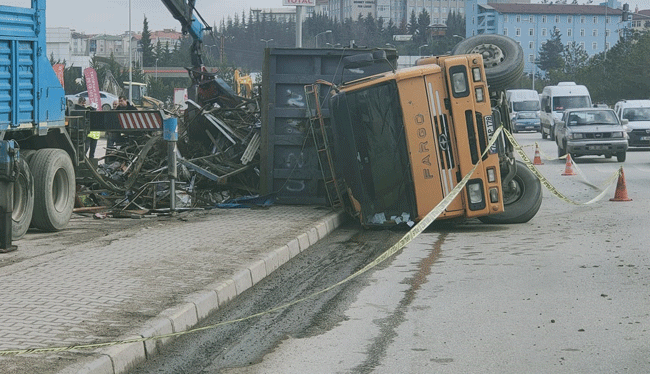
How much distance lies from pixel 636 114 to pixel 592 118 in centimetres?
794

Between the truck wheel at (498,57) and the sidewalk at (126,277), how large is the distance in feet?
11.4

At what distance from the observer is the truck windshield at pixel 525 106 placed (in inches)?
2458

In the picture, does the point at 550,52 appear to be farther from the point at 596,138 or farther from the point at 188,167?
the point at 188,167

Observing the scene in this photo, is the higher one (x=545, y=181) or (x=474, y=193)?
(x=545, y=181)

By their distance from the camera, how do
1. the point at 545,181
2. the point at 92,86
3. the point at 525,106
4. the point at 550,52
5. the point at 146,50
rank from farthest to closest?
1. the point at 550,52
2. the point at 146,50
3. the point at 525,106
4. the point at 92,86
5. the point at 545,181

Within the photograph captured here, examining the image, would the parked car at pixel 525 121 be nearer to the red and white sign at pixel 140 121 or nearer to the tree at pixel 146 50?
the red and white sign at pixel 140 121

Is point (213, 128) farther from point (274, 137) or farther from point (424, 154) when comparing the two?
point (424, 154)

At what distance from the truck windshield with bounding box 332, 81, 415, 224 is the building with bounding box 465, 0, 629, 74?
537ft

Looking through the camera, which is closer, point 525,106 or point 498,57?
point 498,57

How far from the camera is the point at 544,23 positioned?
181125 mm

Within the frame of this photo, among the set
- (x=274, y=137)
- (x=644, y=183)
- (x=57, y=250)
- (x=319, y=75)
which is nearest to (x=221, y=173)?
(x=274, y=137)

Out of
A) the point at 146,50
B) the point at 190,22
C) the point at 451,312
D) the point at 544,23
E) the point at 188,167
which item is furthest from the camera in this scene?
the point at 544,23

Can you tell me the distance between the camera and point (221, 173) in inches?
671

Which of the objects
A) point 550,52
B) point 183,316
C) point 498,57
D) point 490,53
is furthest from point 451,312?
point 550,52
